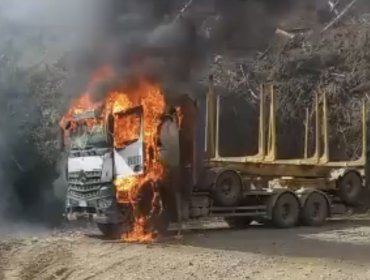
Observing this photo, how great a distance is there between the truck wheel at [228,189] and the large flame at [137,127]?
2.15 m

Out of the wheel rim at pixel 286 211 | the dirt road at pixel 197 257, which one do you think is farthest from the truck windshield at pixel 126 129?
the wheel rim at pixel 286 211

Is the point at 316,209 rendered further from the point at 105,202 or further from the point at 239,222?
the point at 105,202

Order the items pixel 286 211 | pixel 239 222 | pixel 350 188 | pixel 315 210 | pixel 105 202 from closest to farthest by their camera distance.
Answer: pixel 105 202
pixel 286 211
pixel 239 222
pixel 315 210
pixel 350 188

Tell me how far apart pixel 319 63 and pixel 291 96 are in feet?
4.54

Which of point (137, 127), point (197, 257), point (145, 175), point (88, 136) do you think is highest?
point (137, 127)

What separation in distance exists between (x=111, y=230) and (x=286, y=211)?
4162mm

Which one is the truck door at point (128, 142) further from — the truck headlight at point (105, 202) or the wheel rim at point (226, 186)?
the wheel rim at point (226, 186)

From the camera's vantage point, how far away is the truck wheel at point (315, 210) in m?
16.7

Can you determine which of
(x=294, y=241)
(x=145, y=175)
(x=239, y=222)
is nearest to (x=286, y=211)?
(x=239, y=222)

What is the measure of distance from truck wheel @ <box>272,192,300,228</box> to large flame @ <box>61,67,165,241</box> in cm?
355

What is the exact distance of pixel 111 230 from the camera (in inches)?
561

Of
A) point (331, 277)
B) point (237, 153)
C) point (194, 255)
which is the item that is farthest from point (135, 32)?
point (237, 153)

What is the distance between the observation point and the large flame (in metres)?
13.1

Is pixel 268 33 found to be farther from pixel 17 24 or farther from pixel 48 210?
pixel 48 210
